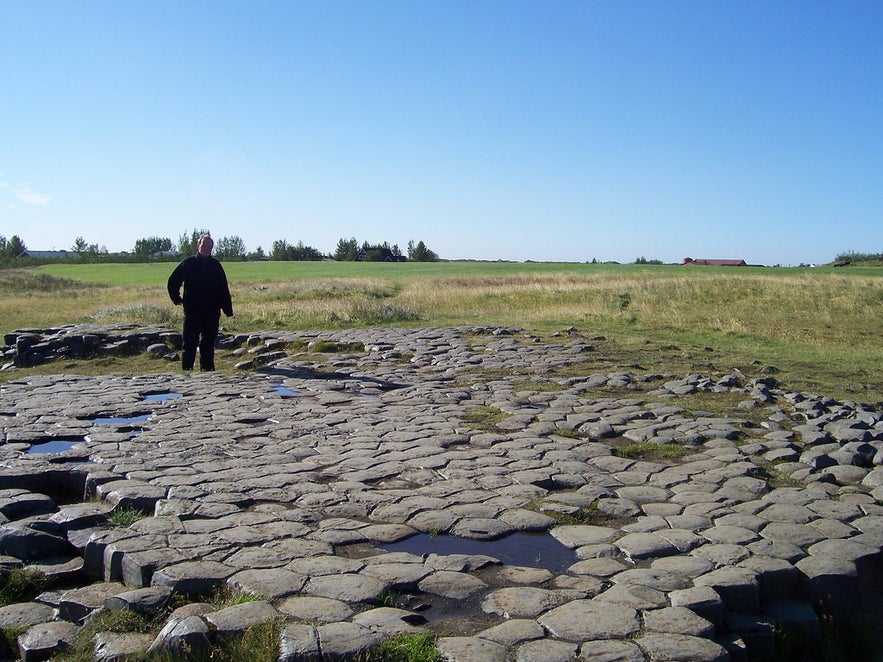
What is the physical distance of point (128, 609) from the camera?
12.8 feet

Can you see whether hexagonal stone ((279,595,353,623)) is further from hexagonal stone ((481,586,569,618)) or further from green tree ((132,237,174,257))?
green tree ((132,237,174,257))

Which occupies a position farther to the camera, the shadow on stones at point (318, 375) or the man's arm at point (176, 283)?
the man's arm at point (176, 283)

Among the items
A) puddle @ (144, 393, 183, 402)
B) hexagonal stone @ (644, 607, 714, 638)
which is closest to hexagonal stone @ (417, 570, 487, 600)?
hexagonal stone @ (644, 607, 714, 638)

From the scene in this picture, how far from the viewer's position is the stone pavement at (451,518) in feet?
12.4

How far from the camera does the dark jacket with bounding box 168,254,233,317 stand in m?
12.0

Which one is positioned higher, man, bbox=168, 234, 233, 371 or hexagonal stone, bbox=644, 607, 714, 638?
man, bbox=168, 234, 233, 371

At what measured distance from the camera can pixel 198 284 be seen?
11984mm

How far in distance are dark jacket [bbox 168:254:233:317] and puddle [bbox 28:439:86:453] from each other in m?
4.70

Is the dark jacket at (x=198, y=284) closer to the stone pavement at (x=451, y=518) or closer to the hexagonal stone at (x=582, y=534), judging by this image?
the stone pavement at (x=451, y=518)

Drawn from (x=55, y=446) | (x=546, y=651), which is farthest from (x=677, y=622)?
(x=55, y=446)

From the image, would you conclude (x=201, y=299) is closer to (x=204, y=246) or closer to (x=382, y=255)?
(x=204, y=246)

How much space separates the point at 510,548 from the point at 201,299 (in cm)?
848

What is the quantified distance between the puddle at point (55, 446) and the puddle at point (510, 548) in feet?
12.5

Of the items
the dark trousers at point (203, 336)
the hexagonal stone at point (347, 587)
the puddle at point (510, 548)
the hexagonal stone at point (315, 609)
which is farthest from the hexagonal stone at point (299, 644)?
the dark trousers at point (203, 336)
